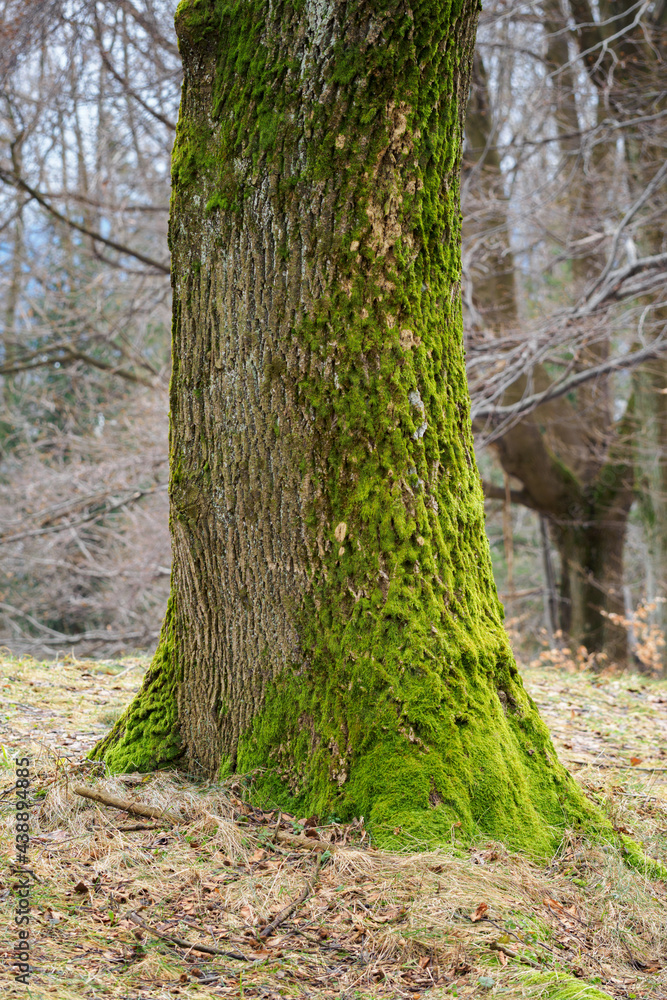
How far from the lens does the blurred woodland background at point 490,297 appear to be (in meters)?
7.92

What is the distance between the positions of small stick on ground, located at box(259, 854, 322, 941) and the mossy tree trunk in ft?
0.82

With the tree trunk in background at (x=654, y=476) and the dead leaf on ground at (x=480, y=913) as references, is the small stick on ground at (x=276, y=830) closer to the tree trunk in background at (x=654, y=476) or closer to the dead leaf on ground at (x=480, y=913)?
the dead leaf on ground at (x=480, y=913)

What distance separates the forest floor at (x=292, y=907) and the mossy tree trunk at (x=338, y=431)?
17 cm

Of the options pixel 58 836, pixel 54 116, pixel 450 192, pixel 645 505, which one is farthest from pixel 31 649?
pixel 450 192

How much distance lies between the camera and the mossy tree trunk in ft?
8.27

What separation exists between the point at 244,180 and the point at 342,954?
236cm

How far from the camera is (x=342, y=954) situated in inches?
77.5

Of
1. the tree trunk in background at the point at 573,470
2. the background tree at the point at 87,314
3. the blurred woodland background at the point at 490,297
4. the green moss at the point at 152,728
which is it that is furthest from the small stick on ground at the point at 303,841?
the tree trunk in background at the point at 573,470

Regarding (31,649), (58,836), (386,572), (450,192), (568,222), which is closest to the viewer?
(58,836)

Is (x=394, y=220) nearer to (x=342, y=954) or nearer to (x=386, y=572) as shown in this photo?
(x=386, y=572)

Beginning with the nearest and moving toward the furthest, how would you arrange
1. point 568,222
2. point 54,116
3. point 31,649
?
point 568,222 < point 54,116 < point 31,649

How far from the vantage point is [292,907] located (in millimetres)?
2131

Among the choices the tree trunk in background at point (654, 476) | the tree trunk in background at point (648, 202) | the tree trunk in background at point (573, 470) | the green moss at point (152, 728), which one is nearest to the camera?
the green moss at point (152, 728)

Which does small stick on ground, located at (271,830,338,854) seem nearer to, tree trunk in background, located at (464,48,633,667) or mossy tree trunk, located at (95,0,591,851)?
mossy tree trunk, located at (95,0,591,851)
